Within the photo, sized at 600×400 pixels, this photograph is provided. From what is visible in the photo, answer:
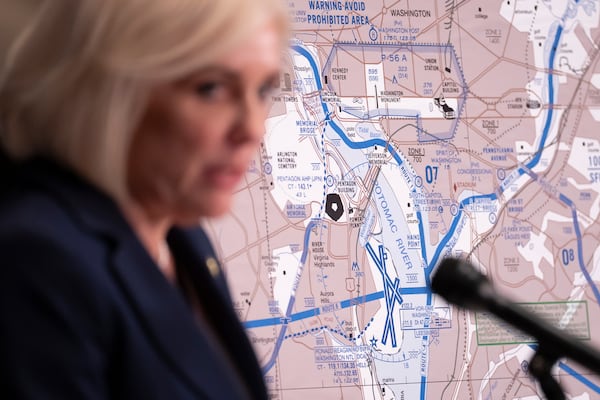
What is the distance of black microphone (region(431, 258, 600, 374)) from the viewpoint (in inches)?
36.9

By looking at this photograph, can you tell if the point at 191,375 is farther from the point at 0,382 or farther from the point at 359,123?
the point at 359,123

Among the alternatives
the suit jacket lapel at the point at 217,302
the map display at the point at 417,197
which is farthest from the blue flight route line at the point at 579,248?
the suit jacket lapel at the point at 217,302

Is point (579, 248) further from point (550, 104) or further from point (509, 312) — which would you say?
point (509, 312)

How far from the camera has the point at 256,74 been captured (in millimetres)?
993

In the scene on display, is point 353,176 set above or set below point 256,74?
below

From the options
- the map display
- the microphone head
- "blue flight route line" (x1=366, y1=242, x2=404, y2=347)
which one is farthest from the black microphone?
"blue flight route line" (x1=366, y1=242, x2=404, y2=347)

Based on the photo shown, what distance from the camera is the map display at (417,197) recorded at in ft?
9.91

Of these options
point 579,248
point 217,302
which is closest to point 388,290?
point 579,248

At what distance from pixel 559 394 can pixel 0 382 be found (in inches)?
24.2

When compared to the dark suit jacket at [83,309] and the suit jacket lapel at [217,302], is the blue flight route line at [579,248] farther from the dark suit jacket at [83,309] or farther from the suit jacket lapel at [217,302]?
the dark suit jacket at [83,309]

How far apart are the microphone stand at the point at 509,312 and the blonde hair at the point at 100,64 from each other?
35cm

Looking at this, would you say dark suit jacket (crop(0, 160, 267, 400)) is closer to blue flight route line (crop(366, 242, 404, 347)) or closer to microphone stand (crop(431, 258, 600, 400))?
microphone stand (crop(431, 258, 600, 400))

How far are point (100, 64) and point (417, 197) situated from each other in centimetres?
238

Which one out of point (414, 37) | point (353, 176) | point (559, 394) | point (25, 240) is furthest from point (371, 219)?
point (25, 240)
